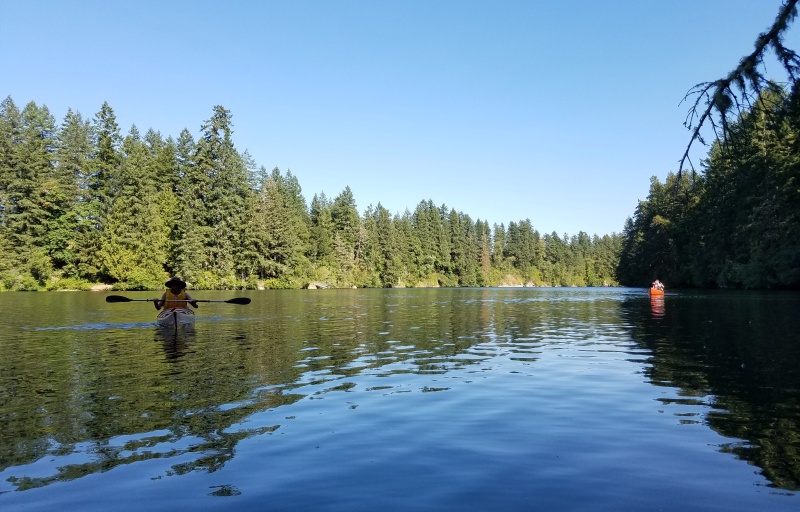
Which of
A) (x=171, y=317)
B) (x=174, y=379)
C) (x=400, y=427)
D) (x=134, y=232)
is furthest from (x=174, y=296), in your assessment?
(x=134, y=232)

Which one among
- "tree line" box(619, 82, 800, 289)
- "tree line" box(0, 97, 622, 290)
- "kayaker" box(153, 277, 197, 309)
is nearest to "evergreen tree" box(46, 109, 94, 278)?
"tree line" box(0, 97, 622, 290)

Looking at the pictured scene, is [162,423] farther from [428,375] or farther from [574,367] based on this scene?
[574,367]

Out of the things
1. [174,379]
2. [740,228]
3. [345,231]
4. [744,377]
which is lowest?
[744,377]

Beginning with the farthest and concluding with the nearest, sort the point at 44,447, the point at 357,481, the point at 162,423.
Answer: the point at 162,423, the point at 44,447, the point at 357,481

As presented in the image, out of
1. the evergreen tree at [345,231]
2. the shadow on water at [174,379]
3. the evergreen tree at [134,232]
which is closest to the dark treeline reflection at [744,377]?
the shadow on water at [174,379]

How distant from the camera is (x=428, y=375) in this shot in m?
14.2

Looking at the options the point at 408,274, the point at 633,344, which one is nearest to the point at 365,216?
the point at 408,274

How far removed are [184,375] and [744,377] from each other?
13.8 meters

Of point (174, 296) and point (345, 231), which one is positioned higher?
point (345, 231)

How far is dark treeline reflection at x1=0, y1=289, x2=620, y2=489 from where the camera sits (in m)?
8.27

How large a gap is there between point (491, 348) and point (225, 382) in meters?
9.76

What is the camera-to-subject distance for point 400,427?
30.3 ft

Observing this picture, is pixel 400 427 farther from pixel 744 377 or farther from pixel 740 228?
pixel 740 228

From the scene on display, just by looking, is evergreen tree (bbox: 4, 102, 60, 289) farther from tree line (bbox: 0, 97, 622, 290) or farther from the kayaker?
the kayaker
